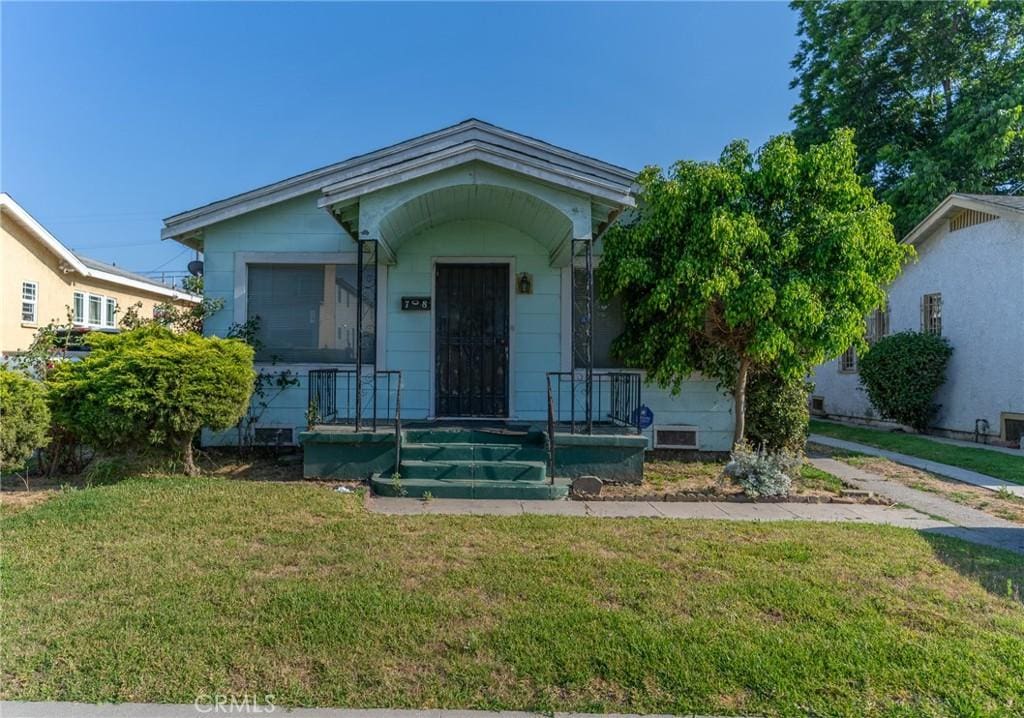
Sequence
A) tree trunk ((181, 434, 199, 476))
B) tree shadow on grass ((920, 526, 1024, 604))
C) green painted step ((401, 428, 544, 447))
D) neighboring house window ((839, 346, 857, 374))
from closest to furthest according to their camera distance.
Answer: tree shadow on grass ((920, 526, 1024, 604)), tree trunk ((181, 434, 199, 476)), green painted step ((401, 428, 544, 447)), neighboring house window ((839, 346, 857, 374))

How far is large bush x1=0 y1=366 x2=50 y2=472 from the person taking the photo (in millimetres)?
5305

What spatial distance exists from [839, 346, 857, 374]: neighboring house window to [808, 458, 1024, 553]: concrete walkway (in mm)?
8244

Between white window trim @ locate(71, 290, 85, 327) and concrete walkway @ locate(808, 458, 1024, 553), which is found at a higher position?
white window trim @ locate(71, 290, 85, 327)

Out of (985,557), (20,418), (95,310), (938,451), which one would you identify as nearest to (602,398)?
(985,557)

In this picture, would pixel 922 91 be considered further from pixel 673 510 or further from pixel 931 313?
pixel 673 510

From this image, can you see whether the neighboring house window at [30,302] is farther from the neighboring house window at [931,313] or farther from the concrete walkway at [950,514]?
the neighboring house window at [931,313]

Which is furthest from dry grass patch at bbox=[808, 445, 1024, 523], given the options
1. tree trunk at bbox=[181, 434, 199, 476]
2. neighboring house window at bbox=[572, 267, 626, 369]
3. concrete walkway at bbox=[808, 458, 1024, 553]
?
tree trunk at bbox=[181, 434, 199, 476]

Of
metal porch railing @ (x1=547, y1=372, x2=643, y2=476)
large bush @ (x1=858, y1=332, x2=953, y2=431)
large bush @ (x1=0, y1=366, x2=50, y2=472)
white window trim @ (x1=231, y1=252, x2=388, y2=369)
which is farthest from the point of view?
large bush @ (x1=858, y1=332, x2=953, y2=431)

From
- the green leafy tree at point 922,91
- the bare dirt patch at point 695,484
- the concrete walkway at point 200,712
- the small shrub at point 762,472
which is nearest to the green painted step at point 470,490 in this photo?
the bare dirt patch at point 695,484

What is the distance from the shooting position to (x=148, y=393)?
585cm

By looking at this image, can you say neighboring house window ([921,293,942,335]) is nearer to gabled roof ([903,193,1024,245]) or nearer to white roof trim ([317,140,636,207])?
gabled roof ([903,193,1024,245])

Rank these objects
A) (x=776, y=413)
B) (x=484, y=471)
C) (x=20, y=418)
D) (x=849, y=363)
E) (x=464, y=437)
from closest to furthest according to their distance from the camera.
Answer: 1. (x=20, y=418)
2. (x=484, y=471)
3. (x=464, y=437)
4. (x=776, y=413)
5. (x=849, y=363)
